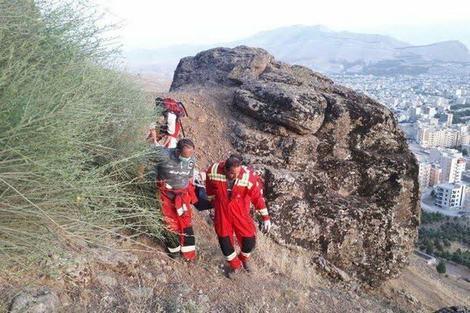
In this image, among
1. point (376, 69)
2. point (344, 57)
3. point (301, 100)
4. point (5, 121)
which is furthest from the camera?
point (344, 57)

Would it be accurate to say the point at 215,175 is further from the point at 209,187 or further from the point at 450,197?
the point at 450,197

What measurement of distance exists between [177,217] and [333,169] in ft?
15.0

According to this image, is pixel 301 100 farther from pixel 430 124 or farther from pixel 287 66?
pixel 430 124

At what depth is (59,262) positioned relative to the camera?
4551 millimetres

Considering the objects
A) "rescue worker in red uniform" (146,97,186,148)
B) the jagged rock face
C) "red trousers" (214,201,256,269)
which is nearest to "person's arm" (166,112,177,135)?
"rescue worker in red uniform" (146,97,186,148)

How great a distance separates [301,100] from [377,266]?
323 centimetres

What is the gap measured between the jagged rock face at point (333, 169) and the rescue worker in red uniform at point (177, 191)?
2.61 m

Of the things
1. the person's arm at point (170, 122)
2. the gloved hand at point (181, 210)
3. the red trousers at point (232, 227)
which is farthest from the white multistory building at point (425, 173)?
the gloved hand at point (181, 210)

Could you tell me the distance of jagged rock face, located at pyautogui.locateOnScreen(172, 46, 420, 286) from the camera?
848cm

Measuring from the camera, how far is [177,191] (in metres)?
5.52

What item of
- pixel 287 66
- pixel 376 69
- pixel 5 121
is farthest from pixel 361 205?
pixel 376 69

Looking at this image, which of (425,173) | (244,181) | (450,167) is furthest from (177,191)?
(450,167)

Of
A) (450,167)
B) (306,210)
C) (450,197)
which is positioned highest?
(306,210)

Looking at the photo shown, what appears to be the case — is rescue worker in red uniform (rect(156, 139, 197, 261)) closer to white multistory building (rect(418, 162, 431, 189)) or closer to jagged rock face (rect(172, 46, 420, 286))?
jagged rock face (rect(172, 46, 420, 286))
